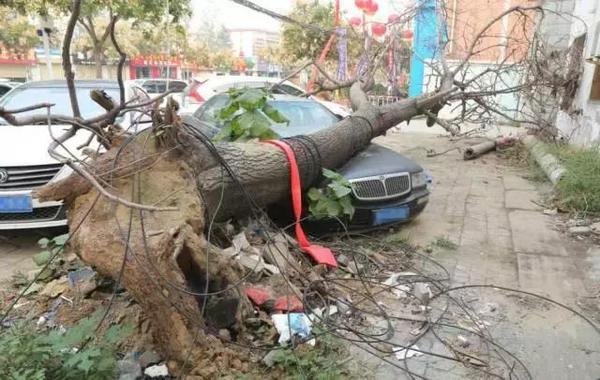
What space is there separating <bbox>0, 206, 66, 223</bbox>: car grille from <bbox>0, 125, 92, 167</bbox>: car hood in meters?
0.43

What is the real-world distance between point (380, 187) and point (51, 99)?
438 cm

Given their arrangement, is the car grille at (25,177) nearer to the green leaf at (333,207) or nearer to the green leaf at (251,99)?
the green leaf at (251,99)

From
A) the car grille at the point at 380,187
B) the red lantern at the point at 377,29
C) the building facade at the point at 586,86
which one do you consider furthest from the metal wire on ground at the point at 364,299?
the red lantern at the point at 377,29

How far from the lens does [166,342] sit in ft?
9.34

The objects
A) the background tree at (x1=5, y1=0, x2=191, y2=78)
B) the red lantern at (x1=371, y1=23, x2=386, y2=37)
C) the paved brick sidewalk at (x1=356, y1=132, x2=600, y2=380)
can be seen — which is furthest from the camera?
the background tree at (x1=5, y1=0, x2=191, y2=78)

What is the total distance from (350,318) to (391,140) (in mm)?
9354

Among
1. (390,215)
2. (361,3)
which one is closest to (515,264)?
(390,215)

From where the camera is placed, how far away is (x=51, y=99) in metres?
6.45

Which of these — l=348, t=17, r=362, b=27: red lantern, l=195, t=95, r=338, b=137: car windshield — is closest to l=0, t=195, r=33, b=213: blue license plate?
l=195, t=95, r=338, b=137: car windshield

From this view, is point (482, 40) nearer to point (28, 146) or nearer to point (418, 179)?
point (418, 179)

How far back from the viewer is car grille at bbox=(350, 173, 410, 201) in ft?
16.3

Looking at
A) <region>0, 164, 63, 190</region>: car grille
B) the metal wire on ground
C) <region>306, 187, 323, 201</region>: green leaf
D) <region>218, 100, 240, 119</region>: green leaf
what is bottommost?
the metal wire on ground

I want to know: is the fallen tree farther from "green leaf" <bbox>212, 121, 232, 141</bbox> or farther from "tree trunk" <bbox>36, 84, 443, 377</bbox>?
"green leaf" <bbox>212, 121, 232, 141</bbox>

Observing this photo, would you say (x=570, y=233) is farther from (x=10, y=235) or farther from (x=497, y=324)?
(x=10, y=235)
